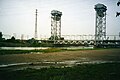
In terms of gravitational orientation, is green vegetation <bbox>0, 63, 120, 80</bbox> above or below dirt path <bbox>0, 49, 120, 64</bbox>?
above

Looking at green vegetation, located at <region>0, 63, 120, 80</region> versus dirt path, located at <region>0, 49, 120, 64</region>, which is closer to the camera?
green vegetation, located at <region>0, 63, 120, 80</region>

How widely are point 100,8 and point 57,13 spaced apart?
28.9 metres

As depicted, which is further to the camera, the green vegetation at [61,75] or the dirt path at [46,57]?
the dirt path at [46,57]

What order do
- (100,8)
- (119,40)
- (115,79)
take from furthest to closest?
(119,40) < (100,8) < (115,79)

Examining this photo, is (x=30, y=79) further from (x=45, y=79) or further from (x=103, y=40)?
(x=103, y=40)

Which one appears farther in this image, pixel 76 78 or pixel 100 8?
pixel 100 8

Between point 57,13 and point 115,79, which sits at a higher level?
Answer: point 57,13

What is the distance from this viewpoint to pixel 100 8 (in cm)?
10038

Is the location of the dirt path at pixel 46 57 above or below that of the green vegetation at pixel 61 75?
below

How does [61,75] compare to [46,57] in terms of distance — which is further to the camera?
[46,57]

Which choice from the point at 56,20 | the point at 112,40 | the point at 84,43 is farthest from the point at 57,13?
the point at 112,40

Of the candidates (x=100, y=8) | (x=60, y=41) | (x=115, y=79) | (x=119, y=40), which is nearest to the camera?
(x=115, y=79)

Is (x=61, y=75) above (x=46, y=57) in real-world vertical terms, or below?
above

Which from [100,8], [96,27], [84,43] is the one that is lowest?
[84,43]
